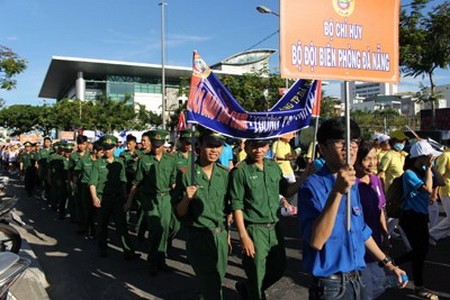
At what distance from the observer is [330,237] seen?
2391 mm

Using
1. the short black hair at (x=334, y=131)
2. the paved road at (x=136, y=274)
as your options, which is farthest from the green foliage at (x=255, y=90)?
the short black hair at (x=334, y=131)

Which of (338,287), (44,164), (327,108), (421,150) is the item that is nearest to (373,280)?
(338,287)

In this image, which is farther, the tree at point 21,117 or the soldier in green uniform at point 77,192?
the tree at point 21,117

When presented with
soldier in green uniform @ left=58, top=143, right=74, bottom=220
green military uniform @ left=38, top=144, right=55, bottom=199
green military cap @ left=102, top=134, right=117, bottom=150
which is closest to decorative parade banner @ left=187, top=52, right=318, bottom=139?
green military cap @ left=102, top=134, right=117, bottom=150

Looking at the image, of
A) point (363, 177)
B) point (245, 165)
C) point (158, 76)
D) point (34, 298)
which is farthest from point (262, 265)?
point (158, 76)

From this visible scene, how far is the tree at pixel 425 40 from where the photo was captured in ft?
41.7

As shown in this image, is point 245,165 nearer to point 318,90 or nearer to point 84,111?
point 318,90

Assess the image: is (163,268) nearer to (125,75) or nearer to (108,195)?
(108,195)

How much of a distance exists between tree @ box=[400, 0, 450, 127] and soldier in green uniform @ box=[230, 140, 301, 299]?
9790 mm

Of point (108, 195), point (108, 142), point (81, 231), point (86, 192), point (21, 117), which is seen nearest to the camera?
point (108, 195)

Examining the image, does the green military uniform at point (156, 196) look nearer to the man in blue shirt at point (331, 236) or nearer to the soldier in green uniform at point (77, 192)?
the soldier in green uniform at point (77, 192)

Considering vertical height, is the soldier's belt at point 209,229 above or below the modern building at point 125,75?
below

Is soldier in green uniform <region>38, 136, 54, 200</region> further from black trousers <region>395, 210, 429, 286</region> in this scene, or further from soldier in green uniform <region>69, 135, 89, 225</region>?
black trousers <region>395, 210, 429, 286</region>

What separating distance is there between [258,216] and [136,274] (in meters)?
2.57
